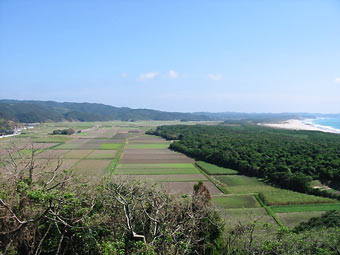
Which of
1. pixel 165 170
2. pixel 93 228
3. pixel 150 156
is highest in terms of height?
pixel 93 228

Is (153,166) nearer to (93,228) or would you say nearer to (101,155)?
(101,155)

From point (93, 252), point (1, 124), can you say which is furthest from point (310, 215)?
point (1, 124)

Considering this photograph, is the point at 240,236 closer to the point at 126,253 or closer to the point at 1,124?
the point at 126,253

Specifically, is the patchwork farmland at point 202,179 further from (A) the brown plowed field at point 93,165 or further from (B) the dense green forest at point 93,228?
(B) the dense green forest at point 93,228

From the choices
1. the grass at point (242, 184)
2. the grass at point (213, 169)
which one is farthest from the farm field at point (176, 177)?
the grass at point (213, 169)

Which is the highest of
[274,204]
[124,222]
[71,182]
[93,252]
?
[71,182]

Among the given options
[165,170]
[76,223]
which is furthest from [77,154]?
[76,223]

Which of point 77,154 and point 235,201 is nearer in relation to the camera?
point 235,201
